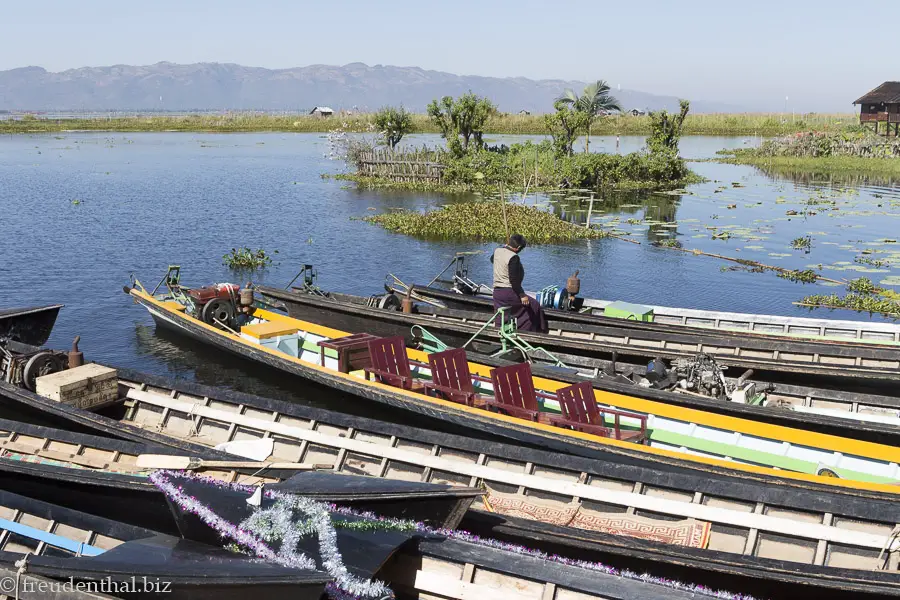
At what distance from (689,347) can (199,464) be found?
926 cm

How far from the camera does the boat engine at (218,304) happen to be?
16.3 m

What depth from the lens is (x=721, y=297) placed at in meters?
23.1

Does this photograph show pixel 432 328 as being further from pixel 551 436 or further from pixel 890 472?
pixel 890 472

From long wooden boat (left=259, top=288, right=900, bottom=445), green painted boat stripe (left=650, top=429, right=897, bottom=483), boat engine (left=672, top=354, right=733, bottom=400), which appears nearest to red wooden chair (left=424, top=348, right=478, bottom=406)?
long wooden boat (left=259, top=288, right=900, bottom=445)

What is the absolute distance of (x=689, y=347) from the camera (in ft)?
46.6

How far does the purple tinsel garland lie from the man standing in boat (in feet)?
23.6

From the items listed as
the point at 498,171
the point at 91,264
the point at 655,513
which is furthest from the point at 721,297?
the point at 498,171

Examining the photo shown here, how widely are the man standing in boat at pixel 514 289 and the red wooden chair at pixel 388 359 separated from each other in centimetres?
253

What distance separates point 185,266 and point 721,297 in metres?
16.9

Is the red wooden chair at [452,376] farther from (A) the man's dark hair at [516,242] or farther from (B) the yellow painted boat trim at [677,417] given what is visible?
(A) the man's dark hair at [516,242]

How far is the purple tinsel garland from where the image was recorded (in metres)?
6.22

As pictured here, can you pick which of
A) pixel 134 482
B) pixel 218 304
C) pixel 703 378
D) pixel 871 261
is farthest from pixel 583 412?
pixel 871 261

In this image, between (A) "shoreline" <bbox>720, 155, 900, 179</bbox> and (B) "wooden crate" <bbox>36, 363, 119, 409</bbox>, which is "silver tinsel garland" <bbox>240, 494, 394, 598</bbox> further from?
(A) "shoreline" <bbox>720, 155, 900, 179</bbox>

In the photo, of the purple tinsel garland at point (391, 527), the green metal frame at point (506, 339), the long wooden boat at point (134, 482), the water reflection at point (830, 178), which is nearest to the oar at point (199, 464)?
the long wooden boat at point (134, 482)
